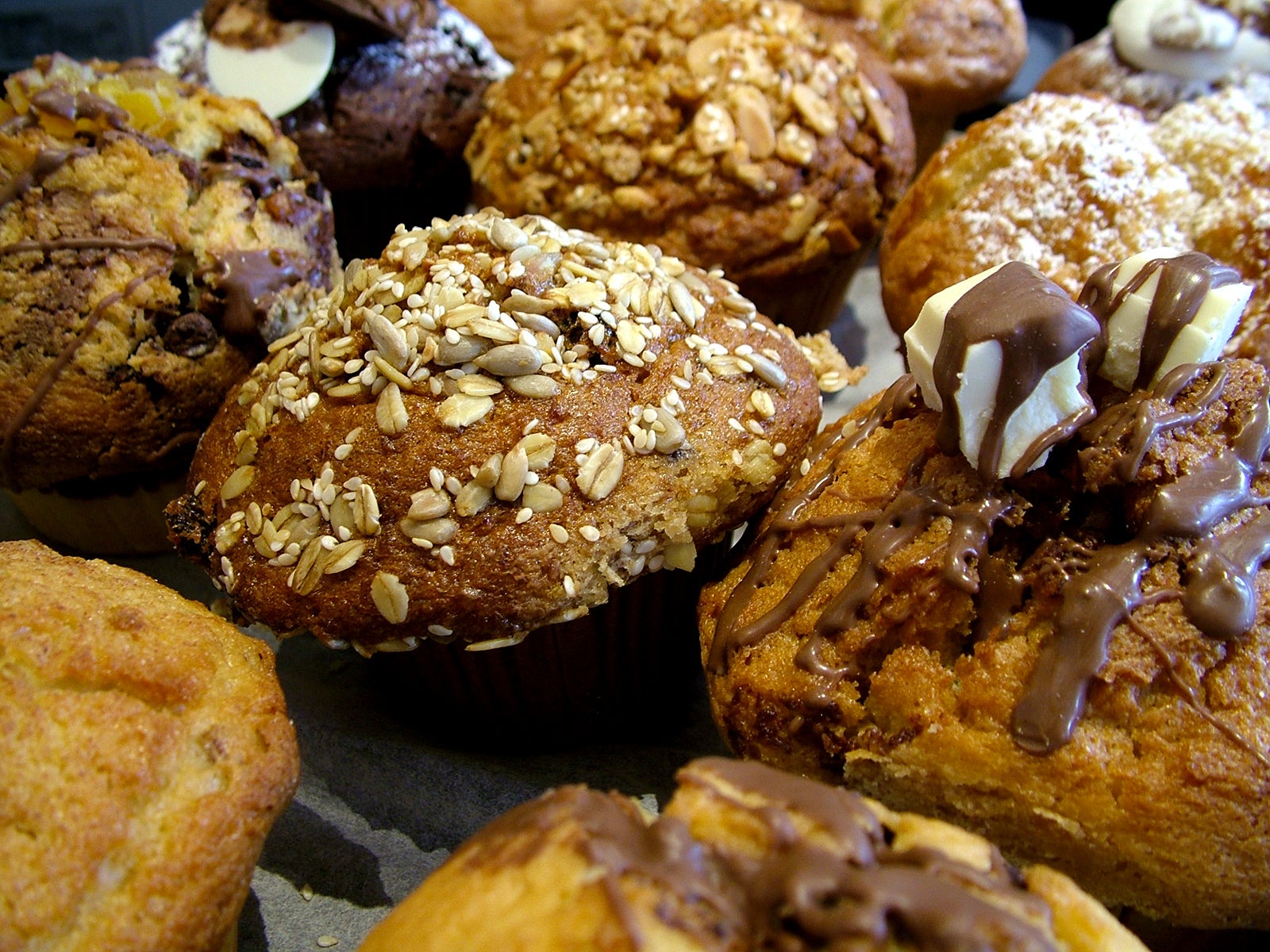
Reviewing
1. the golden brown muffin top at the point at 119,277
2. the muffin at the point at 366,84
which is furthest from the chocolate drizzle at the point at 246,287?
the muffin at the point at 366,84

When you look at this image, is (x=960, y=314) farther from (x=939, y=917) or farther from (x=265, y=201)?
(x=265, y=201)

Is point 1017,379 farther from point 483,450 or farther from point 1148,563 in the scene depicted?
point 483,450

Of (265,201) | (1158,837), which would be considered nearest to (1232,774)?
(1158,837)

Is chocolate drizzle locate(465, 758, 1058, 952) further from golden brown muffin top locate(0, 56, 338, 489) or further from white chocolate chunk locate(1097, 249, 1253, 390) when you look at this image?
golden brown muffin top locate(0, 56, 338, 489)

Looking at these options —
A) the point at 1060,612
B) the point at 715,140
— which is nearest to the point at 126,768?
the point at 1060,612

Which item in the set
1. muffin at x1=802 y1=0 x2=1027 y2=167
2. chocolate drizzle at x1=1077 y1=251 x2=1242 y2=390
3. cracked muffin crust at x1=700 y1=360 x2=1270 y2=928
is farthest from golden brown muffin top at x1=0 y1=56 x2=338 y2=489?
muffin at x1=802 y1=0 x2=1027 y2=167

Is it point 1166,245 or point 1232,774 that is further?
point 1166,245
